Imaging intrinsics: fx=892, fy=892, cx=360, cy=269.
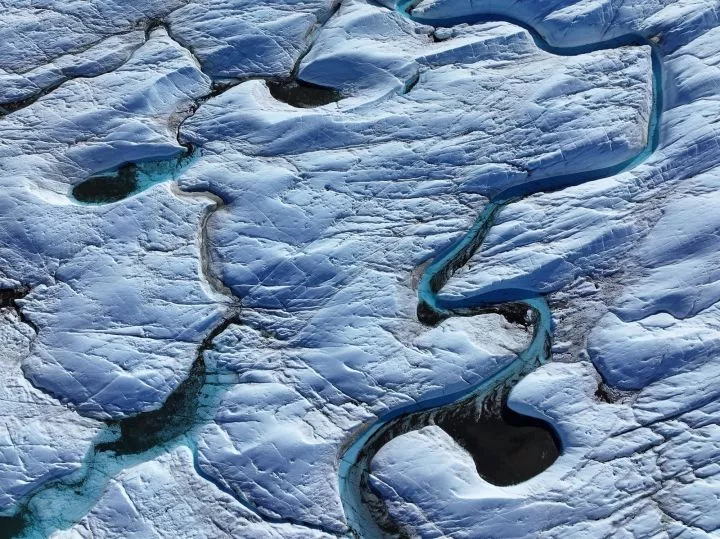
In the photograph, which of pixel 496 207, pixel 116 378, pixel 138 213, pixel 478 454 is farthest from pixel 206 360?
pixel 496 207

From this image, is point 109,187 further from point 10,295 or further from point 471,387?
point 471,387

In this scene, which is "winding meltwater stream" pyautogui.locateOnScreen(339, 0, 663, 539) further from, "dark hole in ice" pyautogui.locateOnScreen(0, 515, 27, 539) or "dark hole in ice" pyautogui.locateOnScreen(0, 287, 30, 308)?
"dark hole in ice" pyautogui.locateOnScreen(0, 287, 30, 308)

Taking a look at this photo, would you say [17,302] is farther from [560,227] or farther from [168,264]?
[560,227]

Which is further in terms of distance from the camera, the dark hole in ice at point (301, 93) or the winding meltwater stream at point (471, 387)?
the dark hole in ice at point (301, 93)

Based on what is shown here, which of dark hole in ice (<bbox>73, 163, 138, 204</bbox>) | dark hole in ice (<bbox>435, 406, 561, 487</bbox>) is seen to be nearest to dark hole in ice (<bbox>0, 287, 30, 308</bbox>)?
dark hole in ice (<bbox>73, 163, 138, 204</bbox>)

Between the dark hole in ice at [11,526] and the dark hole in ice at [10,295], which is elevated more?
the dark hole in ice at [10,295]

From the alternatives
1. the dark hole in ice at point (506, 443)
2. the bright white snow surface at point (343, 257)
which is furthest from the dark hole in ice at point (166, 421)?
the dark hole in ice at point (506, 443)

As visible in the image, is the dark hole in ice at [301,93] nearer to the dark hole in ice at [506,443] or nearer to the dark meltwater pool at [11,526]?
the dark hole in ice at [506,443]

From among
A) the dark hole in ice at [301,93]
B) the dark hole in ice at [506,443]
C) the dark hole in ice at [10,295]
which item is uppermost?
the dark hole in ice at [301,93]
